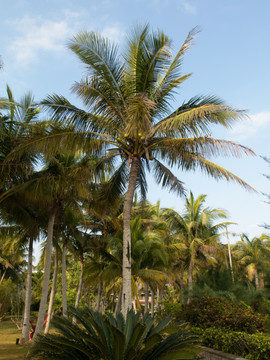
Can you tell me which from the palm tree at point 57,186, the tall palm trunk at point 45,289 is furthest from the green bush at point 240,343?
the tall palm trunk at point 45,289

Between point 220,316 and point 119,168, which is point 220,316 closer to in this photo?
point 220,316

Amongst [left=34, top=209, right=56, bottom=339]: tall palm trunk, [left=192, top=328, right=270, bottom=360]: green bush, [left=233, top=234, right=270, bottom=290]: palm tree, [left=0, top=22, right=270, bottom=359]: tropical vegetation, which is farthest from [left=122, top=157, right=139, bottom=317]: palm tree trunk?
[left=233, top=234, right=270, bottom=290]: palm tree

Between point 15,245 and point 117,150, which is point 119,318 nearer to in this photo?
point 117,150

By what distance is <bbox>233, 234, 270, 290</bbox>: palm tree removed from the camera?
35.5m

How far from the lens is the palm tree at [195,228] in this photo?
27172 mm

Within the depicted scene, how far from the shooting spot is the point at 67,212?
65.5ft

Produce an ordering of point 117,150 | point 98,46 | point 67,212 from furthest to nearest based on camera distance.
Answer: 1. point 67,212
2. point 117,150
3. point 98,46

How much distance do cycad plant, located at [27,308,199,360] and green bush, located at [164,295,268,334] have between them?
2.97 metres

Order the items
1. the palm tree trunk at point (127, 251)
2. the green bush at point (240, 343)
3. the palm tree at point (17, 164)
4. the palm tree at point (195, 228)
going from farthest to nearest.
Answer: the palm tree at point (195, 228)
the palm tree at point (17, 164)
the palm tree trunk at point (127, 251)
the green bush at point (240, 343)

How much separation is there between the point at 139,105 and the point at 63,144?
3.23m

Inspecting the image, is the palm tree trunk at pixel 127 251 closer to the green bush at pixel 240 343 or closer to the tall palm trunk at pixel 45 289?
the green bush at pixel 240 343

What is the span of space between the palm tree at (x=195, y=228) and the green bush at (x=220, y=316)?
1464cm

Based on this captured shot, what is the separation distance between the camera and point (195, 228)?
92.4 feet

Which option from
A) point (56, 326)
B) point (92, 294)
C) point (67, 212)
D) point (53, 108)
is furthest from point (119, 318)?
point (92, 294)
